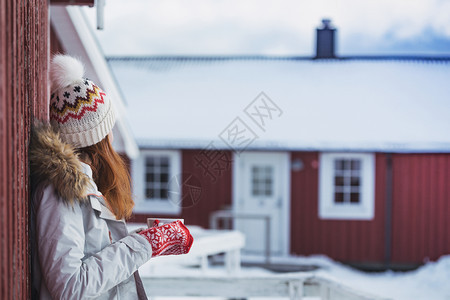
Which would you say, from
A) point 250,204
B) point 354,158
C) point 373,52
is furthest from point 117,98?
point 373,52

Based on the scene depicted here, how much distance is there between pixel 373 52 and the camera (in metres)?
14.8

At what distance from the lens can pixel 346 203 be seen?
1155 centimetres

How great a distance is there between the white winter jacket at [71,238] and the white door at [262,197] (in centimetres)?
973

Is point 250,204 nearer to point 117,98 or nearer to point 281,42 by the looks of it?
point 117,98

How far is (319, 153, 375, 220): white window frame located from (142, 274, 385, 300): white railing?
8608 mm

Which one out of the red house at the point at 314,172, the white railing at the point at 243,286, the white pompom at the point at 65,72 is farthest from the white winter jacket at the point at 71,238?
the red house at the point at 314,172

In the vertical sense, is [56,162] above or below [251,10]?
below

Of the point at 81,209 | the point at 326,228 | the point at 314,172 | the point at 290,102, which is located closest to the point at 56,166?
the point at 81,209

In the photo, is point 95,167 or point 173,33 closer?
point 95,167

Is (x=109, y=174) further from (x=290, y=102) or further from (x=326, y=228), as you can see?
(x=290, y=102)

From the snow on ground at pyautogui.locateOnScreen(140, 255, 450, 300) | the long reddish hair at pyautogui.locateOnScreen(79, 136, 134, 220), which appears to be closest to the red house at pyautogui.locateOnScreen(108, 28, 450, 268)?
the snow on ground at pyautogui.locateOnScreen(140, 255, 450, 300)

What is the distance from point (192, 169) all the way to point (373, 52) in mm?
6651

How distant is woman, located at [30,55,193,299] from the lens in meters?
1.61

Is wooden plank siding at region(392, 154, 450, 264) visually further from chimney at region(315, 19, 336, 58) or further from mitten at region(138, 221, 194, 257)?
mitten at region(138, 221, 194, 257)
